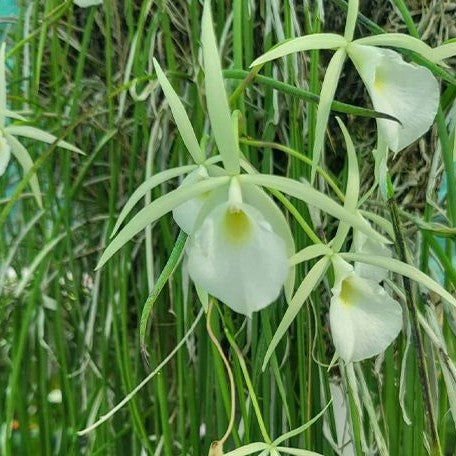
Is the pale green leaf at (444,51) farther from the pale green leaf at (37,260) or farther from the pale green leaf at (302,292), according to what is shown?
the pale green leaf at (37,260)

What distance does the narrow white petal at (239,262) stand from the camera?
0.35 m

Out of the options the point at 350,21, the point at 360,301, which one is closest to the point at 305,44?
the point at 350,21

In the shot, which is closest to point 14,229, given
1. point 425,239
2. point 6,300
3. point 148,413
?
point 6,300

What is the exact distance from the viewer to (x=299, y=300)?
1.41ft

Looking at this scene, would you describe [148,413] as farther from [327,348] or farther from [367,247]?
[367,247]

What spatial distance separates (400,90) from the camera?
15.2 inches

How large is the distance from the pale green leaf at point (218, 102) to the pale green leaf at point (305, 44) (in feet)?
0.10

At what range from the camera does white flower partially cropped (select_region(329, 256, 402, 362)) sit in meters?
0.39

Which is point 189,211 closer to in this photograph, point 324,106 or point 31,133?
point 324,106

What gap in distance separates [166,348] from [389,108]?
0.35 meters

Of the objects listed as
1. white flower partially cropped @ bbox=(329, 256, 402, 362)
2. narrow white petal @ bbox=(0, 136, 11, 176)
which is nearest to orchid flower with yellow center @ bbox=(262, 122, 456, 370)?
white flower partially cropped @ bbox=(329, 256, 402, 362)

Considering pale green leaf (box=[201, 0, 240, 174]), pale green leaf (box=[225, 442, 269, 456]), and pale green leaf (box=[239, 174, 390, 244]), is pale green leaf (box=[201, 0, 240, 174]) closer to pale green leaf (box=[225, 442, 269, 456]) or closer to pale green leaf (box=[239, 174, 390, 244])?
pale green leaf (box=[239, 174, 390, 244])

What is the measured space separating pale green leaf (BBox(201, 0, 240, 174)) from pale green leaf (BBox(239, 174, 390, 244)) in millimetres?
13

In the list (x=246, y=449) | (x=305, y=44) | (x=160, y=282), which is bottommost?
(x=246, y=449)
